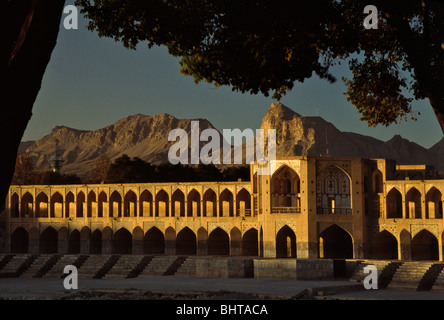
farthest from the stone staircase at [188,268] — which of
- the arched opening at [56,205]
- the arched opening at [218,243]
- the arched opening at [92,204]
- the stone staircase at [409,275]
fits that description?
the arched opening at [56,205]

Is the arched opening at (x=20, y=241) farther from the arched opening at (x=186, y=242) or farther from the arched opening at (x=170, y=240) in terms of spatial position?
the arched opening at (x=186, y=242)

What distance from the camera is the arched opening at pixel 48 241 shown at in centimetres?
5500

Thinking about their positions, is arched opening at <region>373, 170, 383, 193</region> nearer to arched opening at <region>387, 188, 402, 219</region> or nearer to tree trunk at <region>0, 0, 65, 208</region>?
arched opening at <region>387, 188, 402, 219</region>

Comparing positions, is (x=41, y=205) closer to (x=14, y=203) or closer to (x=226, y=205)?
(x=14, y=203)

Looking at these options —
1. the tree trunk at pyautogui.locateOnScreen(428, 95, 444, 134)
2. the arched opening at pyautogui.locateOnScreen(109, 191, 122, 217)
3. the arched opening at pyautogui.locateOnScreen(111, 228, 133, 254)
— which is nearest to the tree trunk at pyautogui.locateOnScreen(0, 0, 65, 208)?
the tree trunk at pyautogui.locateOnScreen(428, 95, 444, 134)

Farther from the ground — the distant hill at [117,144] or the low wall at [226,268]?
the distant hill at [117,144]

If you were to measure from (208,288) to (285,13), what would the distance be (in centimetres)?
2206

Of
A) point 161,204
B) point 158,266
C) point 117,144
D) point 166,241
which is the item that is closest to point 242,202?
point 166,241

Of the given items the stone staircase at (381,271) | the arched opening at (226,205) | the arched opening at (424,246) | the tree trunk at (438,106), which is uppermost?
the arched opening at (226,205)

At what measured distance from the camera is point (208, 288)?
3106cm

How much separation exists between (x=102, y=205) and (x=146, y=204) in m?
4.27

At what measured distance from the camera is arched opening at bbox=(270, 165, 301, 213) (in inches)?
1719

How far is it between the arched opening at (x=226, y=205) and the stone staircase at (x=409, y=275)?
56.6 feet

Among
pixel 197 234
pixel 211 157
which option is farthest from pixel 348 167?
pixel 211 157
